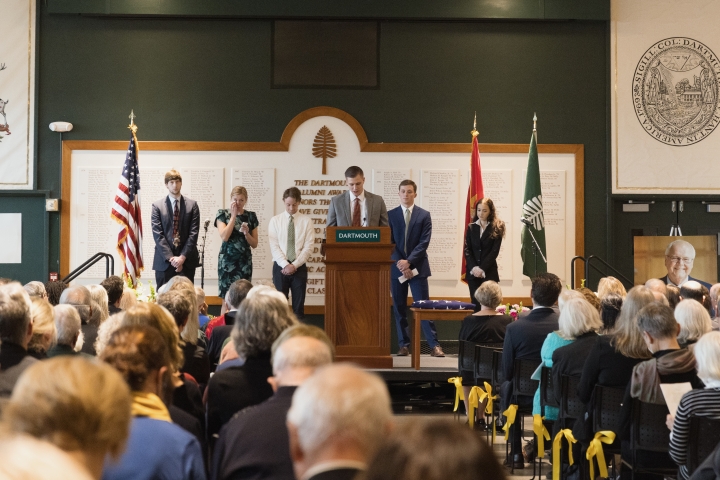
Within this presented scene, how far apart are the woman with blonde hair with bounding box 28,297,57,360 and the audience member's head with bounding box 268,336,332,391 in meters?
1.76

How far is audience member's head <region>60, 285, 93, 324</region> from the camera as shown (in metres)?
5.43

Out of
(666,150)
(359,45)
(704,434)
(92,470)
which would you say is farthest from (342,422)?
(666,150)

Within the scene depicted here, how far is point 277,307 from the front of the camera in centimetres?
356

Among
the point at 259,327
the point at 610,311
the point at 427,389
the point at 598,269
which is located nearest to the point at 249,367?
the point at 259,327

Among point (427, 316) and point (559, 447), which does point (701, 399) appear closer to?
point (559, 447)

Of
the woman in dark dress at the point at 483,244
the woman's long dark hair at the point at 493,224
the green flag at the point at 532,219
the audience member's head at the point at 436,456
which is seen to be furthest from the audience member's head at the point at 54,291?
the audience member's head at the point at 436,456

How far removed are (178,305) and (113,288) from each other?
2205 mm

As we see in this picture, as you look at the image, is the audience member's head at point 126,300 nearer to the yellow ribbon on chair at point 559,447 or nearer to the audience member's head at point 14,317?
the audience member's head at point 14,317

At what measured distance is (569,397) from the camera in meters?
5.25

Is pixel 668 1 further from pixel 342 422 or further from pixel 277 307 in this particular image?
→ pixel 342 422

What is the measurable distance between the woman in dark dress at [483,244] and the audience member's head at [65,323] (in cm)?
572

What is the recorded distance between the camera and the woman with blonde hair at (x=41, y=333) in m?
3.97

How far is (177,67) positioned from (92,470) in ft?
35.0

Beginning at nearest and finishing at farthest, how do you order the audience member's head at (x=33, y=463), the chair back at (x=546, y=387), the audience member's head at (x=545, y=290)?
the audience member's head at (x=33, y=463)
the chair back at (x=546, y=387)
the audience member's head at (x=545, y=290)
